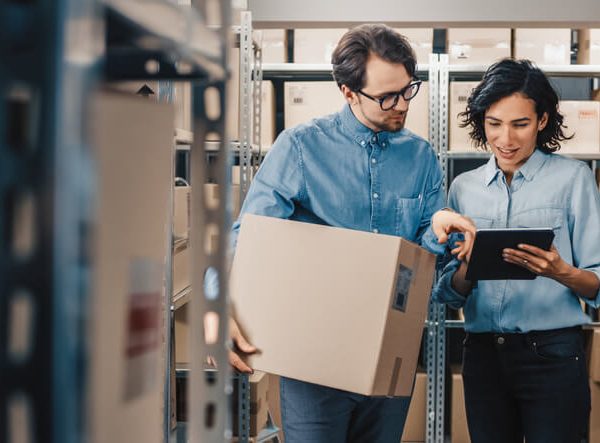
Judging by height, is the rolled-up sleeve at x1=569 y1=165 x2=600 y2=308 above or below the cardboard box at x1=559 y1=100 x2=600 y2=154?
below

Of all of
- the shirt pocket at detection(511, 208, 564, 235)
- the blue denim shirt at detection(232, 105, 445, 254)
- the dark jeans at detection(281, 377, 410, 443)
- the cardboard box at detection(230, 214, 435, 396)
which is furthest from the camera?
the shirt pocket at detection(511, 208, 564, 235)

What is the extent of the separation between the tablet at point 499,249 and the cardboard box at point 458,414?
62.5 inches

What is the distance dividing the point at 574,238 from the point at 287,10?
1890 millimetres

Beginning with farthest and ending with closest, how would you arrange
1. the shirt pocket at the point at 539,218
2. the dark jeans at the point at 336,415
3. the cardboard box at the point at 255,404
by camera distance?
the cardboard box at the point at 255,404, the shirt pocket at the point at 539,218, the dark jeans at the point at 336,415

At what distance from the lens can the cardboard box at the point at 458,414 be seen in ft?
10.9

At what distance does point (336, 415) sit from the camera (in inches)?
61.0

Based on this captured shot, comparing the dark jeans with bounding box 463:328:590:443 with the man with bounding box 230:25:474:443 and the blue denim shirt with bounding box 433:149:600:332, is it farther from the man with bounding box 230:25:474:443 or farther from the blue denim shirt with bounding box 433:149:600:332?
the man with bounding box 230:25:474:443

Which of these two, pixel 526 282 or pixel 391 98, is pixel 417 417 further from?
pixel 391 98

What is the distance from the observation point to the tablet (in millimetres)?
1750

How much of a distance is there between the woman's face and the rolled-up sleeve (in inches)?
6.1

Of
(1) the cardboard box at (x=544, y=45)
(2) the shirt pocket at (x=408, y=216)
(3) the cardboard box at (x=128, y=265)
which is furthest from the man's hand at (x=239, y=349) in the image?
(1) the cardboard box at (x=544, y=45)

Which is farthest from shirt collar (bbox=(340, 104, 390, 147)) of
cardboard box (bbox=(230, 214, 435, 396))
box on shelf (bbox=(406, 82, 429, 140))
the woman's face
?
box on shelf (bbox=(406, 82, 429, 140))

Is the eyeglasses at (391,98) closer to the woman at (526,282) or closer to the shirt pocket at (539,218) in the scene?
the woman at (526,282)

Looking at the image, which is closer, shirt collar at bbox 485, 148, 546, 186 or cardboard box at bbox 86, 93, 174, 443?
cardboard box at bbox 86, 93, 174, 443
